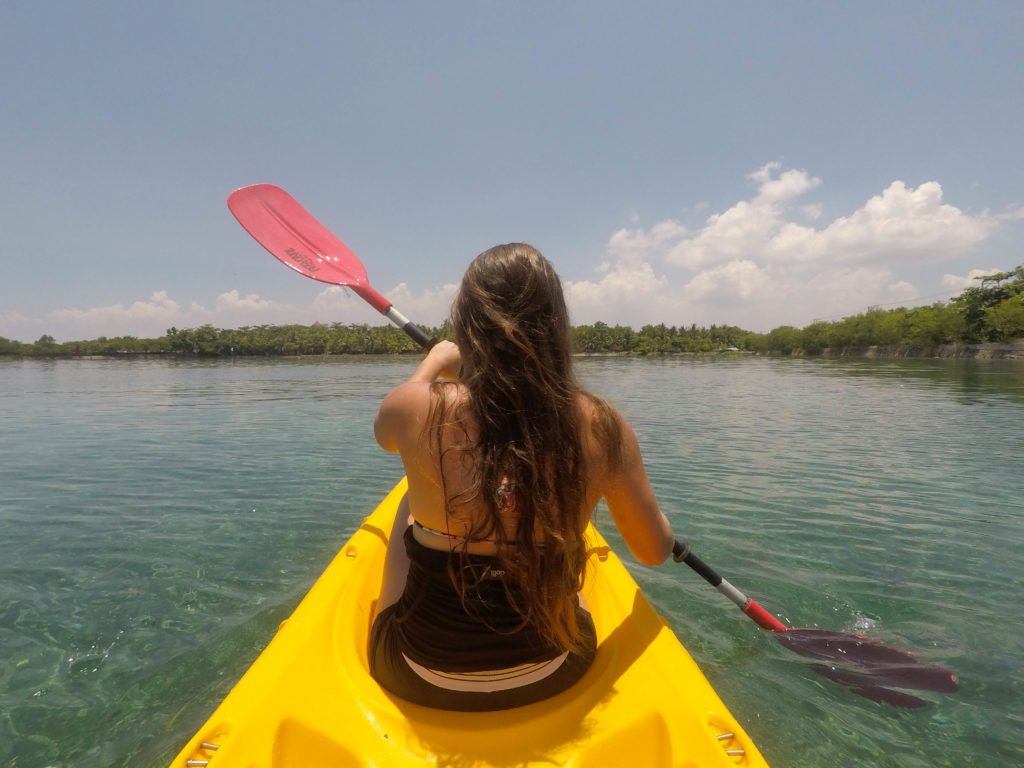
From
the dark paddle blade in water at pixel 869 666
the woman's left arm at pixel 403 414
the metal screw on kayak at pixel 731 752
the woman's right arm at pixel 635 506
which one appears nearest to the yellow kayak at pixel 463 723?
the metal screw on kayak at pixel 731 752

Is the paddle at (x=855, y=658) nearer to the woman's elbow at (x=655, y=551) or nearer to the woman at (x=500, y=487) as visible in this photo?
the woman's elbow at (x=655, y=551)

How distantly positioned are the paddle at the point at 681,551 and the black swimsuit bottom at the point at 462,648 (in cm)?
132

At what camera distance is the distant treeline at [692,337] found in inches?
2537

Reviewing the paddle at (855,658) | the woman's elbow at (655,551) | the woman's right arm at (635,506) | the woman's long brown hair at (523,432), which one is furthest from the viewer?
the paddle at (855,658)

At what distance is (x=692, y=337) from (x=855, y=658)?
127089mm

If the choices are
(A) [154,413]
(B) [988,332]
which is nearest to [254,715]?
(A) [154,413]

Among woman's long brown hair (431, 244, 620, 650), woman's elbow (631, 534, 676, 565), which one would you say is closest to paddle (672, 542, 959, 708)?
woman's elbow (631, 534, 676, 565)

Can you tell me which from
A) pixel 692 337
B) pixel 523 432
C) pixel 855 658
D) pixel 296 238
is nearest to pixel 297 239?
pixel 296 238

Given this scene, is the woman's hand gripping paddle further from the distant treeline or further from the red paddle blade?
the distant treeline

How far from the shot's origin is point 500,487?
4.84ft

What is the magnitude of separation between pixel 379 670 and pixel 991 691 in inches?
124

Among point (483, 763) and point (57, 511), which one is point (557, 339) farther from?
point (57, 511)

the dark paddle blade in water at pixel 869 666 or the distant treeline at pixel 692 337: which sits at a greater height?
the distant treeline at pixel 692 337

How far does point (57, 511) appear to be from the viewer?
5.94m
